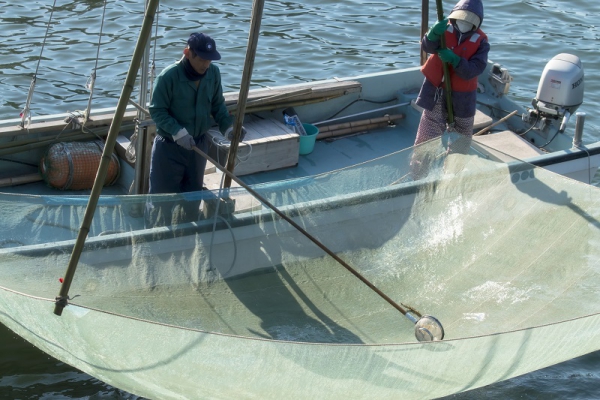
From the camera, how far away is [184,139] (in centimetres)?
514

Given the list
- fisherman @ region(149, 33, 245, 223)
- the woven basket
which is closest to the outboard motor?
fisherman @ region(149, 33, 245, 223)

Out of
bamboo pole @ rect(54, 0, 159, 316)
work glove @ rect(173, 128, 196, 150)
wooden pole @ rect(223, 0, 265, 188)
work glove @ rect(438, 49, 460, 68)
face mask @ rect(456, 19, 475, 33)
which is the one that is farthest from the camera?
face mask @ rect(456, 19, 475, 33)

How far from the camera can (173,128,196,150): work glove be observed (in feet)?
16.8

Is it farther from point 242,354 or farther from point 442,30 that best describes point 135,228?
point 442,30

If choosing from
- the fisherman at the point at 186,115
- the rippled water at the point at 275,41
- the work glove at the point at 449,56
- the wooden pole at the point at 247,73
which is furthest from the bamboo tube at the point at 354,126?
the rippled water at the point at 275,41

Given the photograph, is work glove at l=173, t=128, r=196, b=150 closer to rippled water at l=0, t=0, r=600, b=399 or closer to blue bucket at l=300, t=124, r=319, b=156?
blue bucket at l=300, t=124, r=319, b=156

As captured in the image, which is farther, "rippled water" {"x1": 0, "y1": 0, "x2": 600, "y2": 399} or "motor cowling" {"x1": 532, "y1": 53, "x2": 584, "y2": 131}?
"rippled water" {"x1": 0, "y1": 0, "x2": 600, "y2": 399}

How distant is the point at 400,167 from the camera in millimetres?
5895

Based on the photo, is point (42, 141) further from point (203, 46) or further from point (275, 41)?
point (275, 41)

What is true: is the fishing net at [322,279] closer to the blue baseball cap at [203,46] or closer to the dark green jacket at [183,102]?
the dark green jacket at [183,102]

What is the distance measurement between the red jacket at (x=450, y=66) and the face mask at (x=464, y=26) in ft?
0.24

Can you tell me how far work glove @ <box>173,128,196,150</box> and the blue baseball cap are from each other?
19.3 inches

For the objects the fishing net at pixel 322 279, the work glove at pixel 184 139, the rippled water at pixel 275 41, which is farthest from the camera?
the rippled water at pixel 275 41

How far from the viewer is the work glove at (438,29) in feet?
19.5
